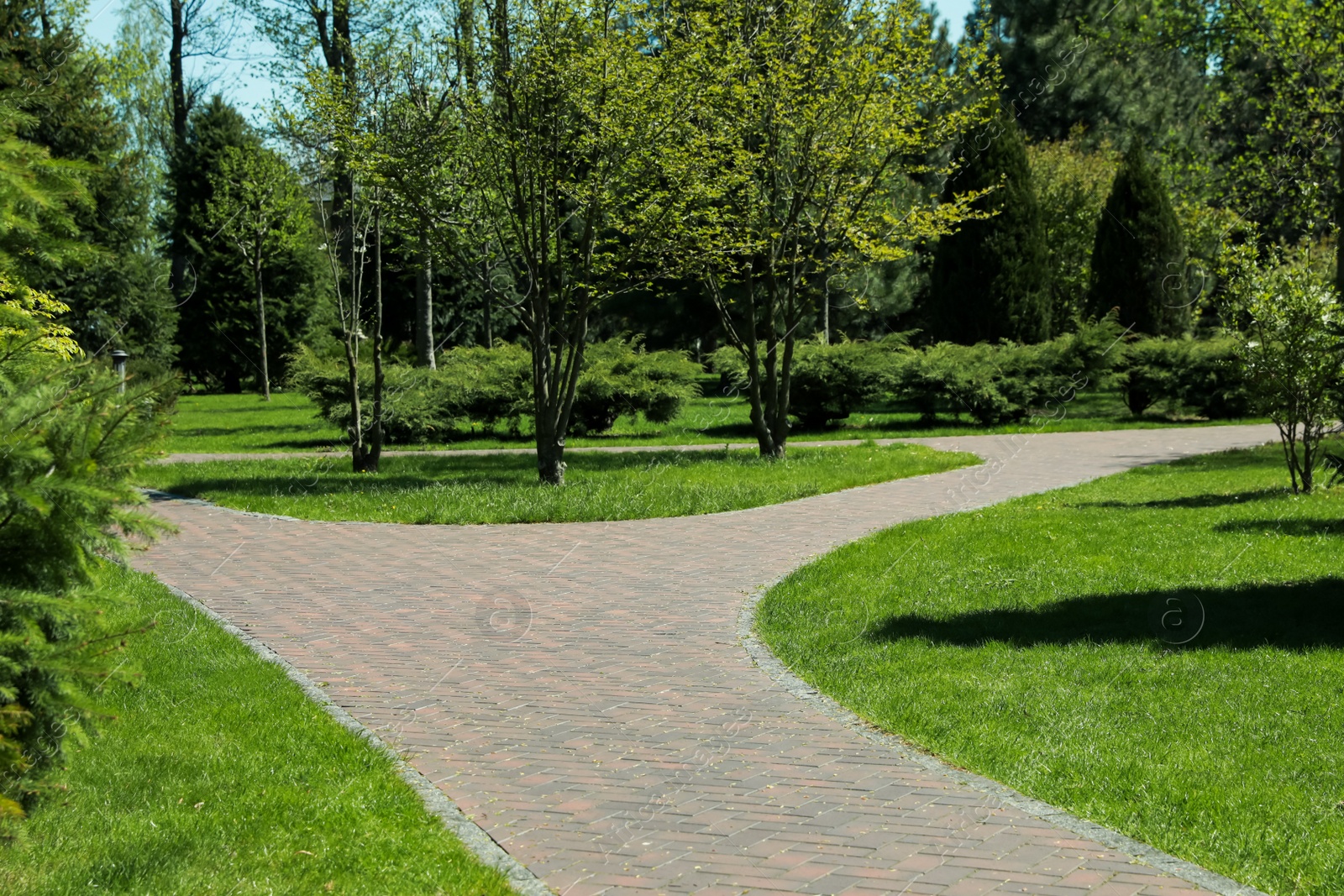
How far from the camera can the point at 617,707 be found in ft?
20.5

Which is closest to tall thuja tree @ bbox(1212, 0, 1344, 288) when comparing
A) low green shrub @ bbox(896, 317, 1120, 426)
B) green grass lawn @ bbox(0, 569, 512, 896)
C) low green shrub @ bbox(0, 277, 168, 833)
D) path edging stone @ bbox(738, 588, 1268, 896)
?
low green shrub @ bbox(896, 317, 1120, 426)

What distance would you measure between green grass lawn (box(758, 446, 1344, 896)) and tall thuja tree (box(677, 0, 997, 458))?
22.3 feet

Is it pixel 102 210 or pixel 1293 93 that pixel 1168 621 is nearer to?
pixel 1293 93

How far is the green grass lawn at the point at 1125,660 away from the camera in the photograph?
4762mm

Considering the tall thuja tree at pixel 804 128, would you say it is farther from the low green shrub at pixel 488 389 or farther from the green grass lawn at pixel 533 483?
the low green shrub at pixel 488 389

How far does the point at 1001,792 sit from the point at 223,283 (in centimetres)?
3704

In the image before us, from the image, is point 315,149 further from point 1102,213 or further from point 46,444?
point 1102,213

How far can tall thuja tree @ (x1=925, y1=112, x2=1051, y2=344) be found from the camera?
28.0m

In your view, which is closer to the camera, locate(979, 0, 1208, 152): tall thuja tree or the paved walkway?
the paved walkway

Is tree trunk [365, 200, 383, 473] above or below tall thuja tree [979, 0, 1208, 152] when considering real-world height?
below

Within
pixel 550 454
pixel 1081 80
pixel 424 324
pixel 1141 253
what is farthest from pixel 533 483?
pixel 1081 80

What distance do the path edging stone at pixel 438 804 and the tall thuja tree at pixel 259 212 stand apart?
22.4 m

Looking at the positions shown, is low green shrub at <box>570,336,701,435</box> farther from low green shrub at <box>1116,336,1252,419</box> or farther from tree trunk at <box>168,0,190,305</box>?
tree trunk at <box>168,0,190,305</box>

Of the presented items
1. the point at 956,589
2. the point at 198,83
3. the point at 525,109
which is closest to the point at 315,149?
the point at 525,109
